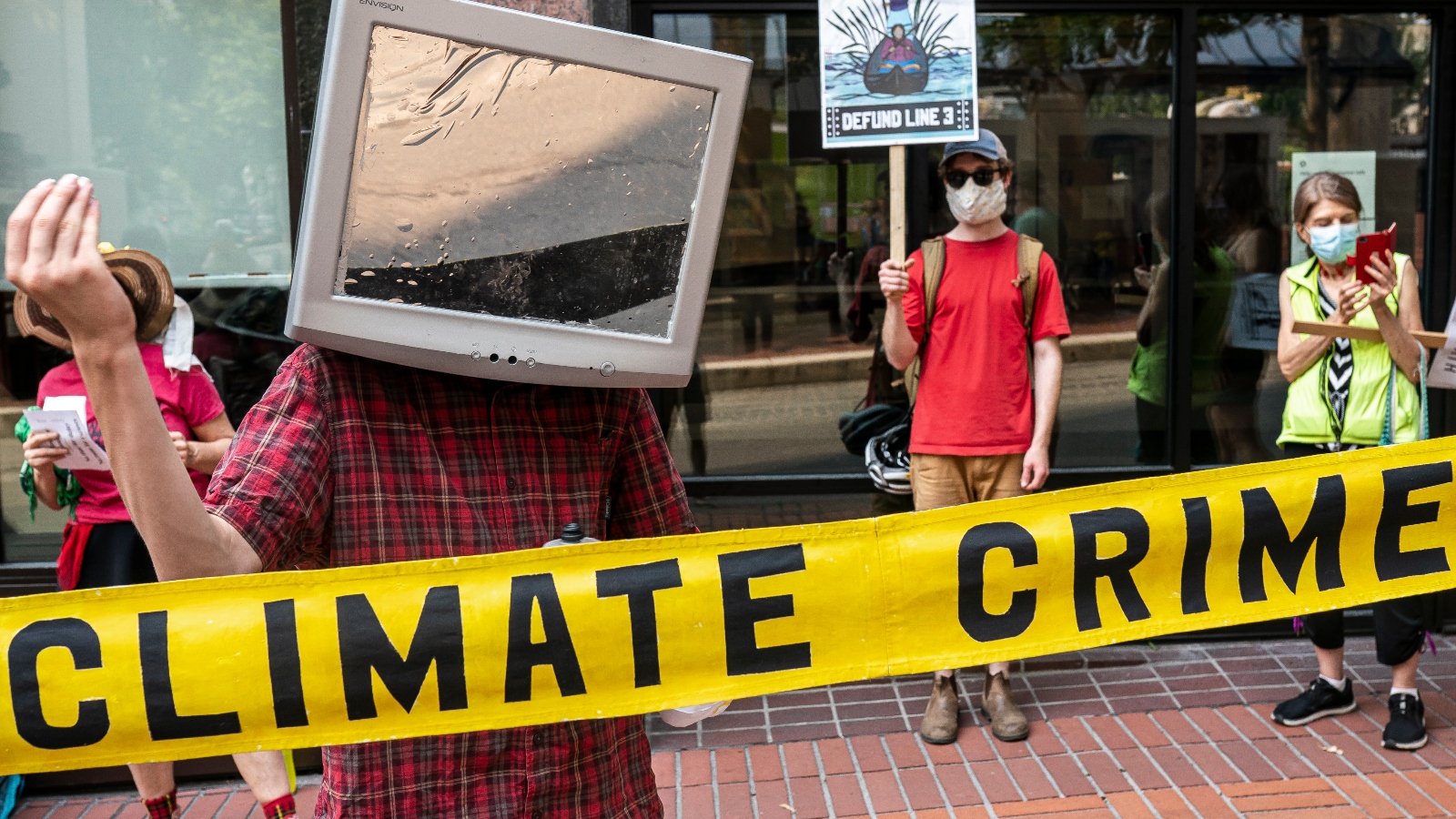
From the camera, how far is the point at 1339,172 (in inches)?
225

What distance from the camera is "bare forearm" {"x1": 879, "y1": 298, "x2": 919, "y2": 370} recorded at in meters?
4.56

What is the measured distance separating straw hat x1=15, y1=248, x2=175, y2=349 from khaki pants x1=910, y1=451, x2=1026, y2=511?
2.71 m

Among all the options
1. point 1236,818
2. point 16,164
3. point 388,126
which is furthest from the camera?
point 16,164

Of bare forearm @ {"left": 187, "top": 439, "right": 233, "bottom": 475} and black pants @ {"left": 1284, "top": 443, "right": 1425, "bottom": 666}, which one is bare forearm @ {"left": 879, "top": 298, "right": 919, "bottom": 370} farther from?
bare forearm @ {"left": 187, "top": 439, "right": 233, "bottom": 475}

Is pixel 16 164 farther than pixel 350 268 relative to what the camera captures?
Yes

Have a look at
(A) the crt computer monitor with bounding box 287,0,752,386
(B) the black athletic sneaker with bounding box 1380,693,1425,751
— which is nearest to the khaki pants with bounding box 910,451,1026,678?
(B) the black athletic sneaker with bounding box 1380,693,1425,751

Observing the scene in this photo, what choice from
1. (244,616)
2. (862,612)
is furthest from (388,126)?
(862,612)

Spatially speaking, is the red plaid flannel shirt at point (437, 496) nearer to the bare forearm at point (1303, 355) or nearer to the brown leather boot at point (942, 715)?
the brown leather boot at point (942, 715)

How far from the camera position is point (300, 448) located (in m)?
1.78

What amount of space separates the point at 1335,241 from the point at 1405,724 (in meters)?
1.73

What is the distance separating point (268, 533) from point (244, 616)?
28cm

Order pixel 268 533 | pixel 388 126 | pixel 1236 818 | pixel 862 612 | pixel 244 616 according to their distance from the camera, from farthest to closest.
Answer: pixel 1236 818 → pixel 862 612 → pixel 244 616 → pixel 268 533 → pixel 388 126

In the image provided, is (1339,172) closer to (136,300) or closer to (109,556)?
(136,300)

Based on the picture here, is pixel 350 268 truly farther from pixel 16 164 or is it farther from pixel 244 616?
pixel 16 164
